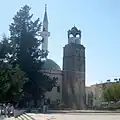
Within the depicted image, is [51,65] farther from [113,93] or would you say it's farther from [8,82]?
[8,82]

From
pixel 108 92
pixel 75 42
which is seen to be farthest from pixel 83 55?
pixel 108 92

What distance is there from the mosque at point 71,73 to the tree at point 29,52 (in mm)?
14973

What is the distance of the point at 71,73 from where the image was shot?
6950 cm

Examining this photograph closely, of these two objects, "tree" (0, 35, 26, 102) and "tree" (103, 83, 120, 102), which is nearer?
"tree" (0, 35, 26, 102)

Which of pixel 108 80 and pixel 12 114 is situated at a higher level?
pixel 108 80

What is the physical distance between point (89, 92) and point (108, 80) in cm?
921

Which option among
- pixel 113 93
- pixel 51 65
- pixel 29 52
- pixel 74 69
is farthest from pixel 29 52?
pixel 113 93

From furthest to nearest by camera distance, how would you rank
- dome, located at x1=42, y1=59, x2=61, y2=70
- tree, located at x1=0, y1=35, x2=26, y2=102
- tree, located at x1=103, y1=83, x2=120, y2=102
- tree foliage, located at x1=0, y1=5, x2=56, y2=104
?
dome, located at x1=42, y1=59, x2=61, y2=70 < tree, located at x1=103, y1=83, x2=120, y2=102 < tree foliage, located at x1=0, y1=5, x2=56, y2=104 < tree, located at x1=0, y1=35, x2=26, y2=102

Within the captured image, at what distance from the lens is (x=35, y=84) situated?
51.5m

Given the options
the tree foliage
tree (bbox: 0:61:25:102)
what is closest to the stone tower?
the tree foliage

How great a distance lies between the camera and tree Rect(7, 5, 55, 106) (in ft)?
167

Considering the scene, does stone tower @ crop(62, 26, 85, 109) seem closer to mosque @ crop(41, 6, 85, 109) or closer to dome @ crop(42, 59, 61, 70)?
mosque @ crop(41, 6, 85, 109)

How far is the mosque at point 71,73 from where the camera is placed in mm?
68688

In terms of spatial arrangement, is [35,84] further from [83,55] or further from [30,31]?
[83,55]
